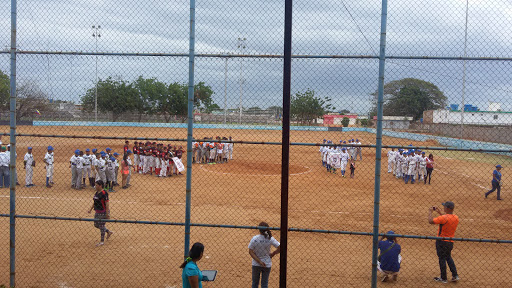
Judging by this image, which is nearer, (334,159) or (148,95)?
Answer: (148,95)

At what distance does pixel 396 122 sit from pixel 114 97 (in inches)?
195

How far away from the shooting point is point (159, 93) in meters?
6.97

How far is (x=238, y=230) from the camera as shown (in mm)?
11773

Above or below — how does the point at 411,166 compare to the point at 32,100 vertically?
below

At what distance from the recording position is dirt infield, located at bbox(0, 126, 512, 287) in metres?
8.22

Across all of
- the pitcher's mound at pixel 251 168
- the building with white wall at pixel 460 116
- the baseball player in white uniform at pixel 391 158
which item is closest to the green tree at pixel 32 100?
the building with white wall at pixel 460 116

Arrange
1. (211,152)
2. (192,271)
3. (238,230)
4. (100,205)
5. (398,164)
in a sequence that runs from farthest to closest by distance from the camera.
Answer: (211,152) < (398,164) < (238,230) < (100,205) < (192,271)

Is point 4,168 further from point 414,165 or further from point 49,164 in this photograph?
point 414,165

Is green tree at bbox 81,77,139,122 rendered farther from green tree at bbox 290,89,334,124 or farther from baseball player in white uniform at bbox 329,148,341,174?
baseball player in white uniform at bbox 329,148,341,174

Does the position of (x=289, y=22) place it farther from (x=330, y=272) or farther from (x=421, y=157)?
(x=421, y=157)

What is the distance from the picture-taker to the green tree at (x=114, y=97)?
6301 mm

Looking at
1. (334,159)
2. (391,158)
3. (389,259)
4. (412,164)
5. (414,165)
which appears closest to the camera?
(389,259)

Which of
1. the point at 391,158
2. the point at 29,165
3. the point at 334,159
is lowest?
the point at 29,165

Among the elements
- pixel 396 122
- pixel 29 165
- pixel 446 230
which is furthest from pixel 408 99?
pixel 29 165
